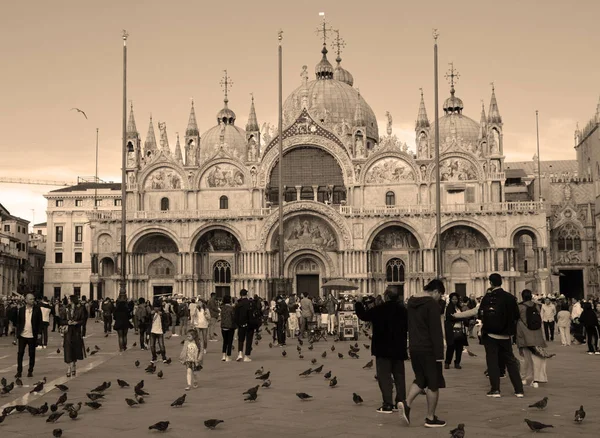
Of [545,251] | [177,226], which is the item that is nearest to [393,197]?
[545,251]

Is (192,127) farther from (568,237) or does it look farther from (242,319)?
(242,319)

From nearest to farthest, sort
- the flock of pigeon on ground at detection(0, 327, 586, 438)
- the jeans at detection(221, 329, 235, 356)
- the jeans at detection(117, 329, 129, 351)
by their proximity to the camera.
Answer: the flock of pigeon on ground at detection(0, 327, 586, 438) < the jeans at detection(221, 329, 235, 356) < the jeans at detection(117, 329, 129, 351)

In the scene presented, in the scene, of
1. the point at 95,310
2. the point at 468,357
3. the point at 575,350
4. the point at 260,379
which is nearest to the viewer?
the point at 260,379

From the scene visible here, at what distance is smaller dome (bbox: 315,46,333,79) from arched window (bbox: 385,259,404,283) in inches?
940

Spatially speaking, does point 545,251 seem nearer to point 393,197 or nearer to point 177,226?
point 393,197

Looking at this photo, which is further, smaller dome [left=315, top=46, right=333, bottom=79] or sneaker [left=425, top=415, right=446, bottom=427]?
smaller dome [left=315, top=46, right=333, bottom=79]

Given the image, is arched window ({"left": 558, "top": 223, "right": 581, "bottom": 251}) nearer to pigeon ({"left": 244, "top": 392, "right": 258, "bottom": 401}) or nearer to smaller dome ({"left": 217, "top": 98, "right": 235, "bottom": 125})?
smaller dome ({"left": 217, "top": 98, "right": 235, "bottom": 125})

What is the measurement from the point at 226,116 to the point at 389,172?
938 inches

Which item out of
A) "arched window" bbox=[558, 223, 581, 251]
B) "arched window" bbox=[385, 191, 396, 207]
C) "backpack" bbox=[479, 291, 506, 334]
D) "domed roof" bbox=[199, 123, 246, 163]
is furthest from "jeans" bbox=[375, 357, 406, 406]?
"domed roof" bbox=[199, 123, 246, 163]

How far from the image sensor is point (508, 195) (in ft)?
273

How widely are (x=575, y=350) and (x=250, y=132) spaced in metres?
44.0

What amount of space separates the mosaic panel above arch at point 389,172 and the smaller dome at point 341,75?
66.7ft

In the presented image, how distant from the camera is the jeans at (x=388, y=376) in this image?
13.4m

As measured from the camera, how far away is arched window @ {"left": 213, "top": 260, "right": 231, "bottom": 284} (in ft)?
214
